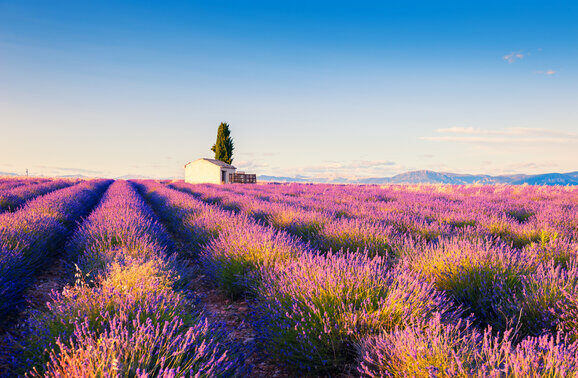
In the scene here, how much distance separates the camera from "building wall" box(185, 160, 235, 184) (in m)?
33.0

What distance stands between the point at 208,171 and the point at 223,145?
8.44 metres

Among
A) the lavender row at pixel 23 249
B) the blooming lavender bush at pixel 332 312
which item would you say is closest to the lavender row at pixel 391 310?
the blooming lavender bush at pixel 332 312

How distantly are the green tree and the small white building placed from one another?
4.98 meters

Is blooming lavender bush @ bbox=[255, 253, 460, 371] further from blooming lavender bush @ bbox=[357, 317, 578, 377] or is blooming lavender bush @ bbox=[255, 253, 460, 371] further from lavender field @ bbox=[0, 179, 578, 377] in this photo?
blooming lavender bush @ bbox=[357, 317, 578, 377]

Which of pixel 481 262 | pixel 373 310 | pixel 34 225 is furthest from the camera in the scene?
pixel 34 225

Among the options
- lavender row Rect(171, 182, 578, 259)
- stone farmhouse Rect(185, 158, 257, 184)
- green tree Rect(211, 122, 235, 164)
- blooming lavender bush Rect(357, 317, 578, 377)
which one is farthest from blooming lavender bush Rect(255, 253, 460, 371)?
green tree Rect(211, 122, 235, 164)

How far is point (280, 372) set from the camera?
2.26 m

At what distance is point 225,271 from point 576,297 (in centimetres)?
325

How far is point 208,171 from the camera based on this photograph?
112 feet

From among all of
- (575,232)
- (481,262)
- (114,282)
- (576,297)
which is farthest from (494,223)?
(114,282)

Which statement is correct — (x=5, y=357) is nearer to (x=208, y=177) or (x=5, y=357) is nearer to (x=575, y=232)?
(x=575, y=232)

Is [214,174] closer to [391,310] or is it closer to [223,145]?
[223,145]

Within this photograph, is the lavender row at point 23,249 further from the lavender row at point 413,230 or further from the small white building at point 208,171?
the small white building at point 208,171

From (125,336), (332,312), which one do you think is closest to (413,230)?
(332,312)
